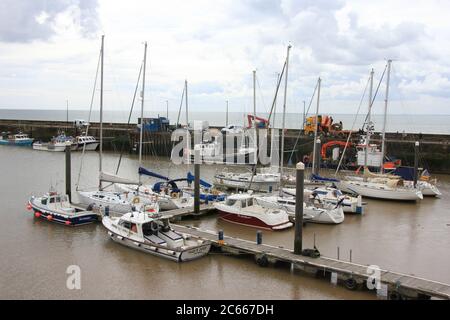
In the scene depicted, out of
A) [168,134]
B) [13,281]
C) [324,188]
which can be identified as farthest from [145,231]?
[168,134]

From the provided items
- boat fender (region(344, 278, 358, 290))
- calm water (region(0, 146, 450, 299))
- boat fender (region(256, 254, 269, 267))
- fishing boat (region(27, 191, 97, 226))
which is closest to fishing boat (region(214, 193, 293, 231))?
calm water (region(0, 146, 450, 299))

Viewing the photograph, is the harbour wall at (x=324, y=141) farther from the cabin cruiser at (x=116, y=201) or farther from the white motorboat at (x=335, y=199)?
the white motorboat at (x=335, y=199)

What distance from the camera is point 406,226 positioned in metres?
23.9

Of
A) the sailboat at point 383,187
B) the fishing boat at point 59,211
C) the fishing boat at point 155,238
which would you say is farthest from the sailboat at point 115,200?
the sailboat at point 383,187

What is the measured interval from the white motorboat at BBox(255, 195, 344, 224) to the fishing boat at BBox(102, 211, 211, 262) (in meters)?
7.25

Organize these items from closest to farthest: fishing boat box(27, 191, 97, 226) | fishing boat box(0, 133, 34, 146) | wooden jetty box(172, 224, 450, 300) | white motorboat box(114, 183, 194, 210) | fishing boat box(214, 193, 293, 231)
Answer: wooden jetty box(172, 224, 450, 300) < fishing boat box(214, 193, 293, 231) < fishing boat box(27, 191, 97, 226) < white motorboat box(114, 183, 194, 210) < fishing boat box(0, 133, 34, 146)

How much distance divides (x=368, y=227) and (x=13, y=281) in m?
16.8

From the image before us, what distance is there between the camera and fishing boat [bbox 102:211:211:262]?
17.1m

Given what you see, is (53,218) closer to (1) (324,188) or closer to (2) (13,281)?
(2) (13,281)

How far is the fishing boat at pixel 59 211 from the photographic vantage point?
72.1ft

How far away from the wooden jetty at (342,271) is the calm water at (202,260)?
38 centimetres

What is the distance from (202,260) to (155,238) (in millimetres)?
2155

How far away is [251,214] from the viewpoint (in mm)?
22391

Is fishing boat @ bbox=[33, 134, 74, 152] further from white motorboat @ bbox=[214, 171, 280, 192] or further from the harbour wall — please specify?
white motorboat @ bbox=[214, 171, 280, 192]
